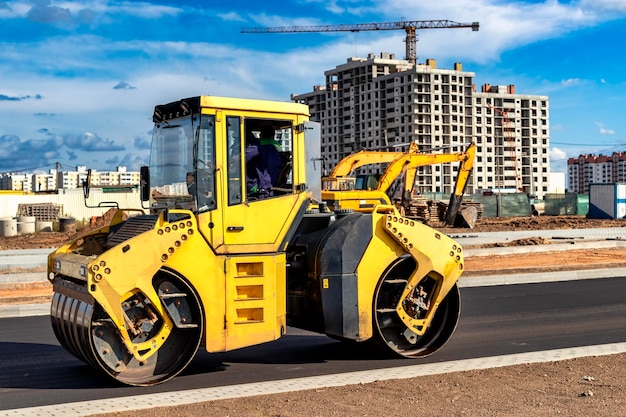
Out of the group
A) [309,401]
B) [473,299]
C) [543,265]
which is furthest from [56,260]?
[543,265]

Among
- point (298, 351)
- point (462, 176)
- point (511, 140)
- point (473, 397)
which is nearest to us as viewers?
point (473, 397)

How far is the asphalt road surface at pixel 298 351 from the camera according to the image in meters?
8.05

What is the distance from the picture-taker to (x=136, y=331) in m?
7.82

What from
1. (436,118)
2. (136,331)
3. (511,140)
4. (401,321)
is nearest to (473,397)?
(401,321)

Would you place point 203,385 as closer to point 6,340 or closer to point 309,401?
point 309,401

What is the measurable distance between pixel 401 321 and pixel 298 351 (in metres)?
Result: 1.53

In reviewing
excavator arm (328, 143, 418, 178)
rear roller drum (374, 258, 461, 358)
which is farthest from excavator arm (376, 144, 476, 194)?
rear roller drum (374, 258, 461, 358)

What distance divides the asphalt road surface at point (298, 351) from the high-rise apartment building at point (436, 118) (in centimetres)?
15062

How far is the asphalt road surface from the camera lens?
8.05m

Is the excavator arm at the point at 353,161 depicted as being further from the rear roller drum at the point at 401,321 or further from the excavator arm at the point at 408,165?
the rear roller drum at the point at 401,321

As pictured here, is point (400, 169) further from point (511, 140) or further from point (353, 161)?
point (511, 140)

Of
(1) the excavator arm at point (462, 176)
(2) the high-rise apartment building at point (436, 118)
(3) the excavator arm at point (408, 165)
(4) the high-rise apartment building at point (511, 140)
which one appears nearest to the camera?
(3) the excavator arm at point (408, 165)

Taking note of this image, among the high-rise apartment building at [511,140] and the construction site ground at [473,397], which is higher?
the high-rise apartment building at [511,140]

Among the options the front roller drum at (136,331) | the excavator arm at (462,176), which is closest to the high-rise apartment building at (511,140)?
the excavator arm at (462,176)
